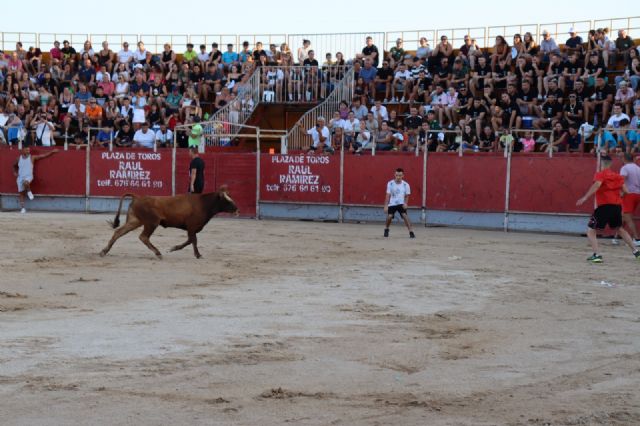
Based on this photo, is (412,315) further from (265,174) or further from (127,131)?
(127,131)

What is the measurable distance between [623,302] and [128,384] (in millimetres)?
6750

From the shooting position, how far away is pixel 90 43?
3300 centimetres

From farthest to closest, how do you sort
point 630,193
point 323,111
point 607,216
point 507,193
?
1. point 323,111
2. point 507,193
3. point 630,193
4. point 607,216

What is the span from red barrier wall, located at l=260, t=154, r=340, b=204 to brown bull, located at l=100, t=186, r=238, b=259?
9.10 metres

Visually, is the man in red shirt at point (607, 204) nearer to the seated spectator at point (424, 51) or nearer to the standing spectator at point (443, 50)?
the standing spectator at point (443, 50)

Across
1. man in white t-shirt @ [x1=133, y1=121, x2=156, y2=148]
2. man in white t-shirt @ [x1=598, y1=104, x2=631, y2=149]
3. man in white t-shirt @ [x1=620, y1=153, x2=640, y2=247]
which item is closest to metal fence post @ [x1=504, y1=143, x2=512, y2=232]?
man in white t-shirt @ [x1=598, y1=104, x2=631, y2=149]

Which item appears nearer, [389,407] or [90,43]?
[389,407]

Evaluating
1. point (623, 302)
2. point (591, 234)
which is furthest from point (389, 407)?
point (591, 234)

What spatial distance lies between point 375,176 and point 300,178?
6.35ft

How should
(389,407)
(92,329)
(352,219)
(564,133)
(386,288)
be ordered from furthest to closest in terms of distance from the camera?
1. (352,219)
2. (564,133)
3. (386,288)
4. (92,329)
5. (389,407)

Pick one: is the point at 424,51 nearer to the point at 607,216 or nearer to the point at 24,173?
the point at 24,173

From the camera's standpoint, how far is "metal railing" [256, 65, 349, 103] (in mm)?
29156

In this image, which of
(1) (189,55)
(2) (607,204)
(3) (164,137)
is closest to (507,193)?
(2) (607,204)

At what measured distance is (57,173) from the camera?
88.5 feet
